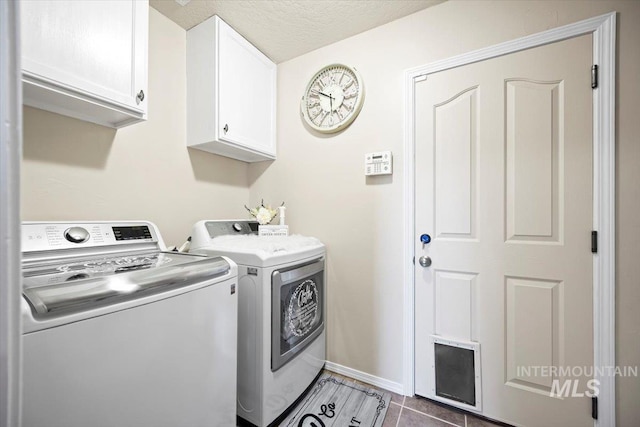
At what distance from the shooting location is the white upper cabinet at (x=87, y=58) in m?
0.97

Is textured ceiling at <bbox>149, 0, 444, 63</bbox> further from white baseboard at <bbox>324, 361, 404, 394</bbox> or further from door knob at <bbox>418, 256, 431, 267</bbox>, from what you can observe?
white baseboard at <bbox>324, 361, 404, 394</bbox>

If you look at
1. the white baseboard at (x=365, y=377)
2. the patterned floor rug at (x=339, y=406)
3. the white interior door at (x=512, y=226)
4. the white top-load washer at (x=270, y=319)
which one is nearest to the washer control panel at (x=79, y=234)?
the white top-load washer at (x=270, y=319)

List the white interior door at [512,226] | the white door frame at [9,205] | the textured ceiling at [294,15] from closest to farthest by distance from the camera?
the white door frame at [9,205] < the white interior door at [512,226] < the textured ceiling at [294,15]

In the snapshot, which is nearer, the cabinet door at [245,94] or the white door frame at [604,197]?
the white door frame at [604,197]

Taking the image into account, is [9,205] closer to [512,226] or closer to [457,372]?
[512,226]

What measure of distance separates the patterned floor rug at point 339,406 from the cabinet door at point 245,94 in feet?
5.67

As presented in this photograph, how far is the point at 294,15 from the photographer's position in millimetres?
1648

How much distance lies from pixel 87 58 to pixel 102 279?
979 millimetres

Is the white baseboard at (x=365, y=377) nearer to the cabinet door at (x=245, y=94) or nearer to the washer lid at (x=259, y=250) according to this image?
the washer lid at (x=259, y=250)

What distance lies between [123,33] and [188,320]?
1.34 metres

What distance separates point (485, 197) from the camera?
144cm

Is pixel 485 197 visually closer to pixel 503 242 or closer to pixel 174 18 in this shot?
pixel 503 242

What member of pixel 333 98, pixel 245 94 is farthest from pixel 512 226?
pixel 245 94

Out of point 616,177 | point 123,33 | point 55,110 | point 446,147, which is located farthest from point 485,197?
point 55,110
